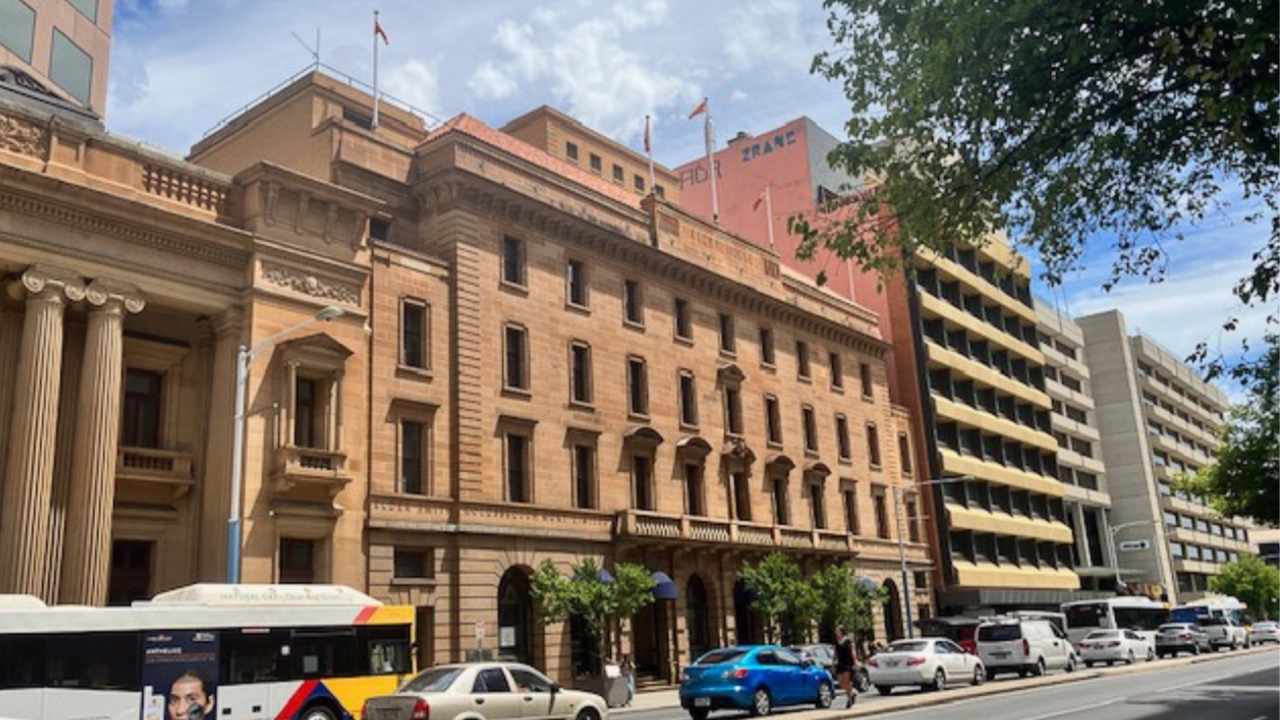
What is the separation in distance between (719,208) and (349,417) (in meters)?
40.5

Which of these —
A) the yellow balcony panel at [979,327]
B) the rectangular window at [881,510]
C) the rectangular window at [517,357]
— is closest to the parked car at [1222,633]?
the rectangular window at [881,510]

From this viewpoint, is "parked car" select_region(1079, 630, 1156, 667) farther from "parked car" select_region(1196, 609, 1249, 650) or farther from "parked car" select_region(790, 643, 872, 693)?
"parked car" select_region(790, 643, 872, 693)

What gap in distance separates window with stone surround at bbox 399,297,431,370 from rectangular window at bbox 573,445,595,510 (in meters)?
7.28

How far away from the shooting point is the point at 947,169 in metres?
14.1

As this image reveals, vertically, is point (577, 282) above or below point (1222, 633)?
above

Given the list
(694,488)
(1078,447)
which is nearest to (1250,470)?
(694,488)

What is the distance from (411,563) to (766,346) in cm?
2396

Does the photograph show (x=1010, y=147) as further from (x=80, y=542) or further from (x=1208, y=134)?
(x=80, y=542)

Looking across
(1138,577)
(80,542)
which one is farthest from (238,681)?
(1138,577)

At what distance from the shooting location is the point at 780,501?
50.4 meters

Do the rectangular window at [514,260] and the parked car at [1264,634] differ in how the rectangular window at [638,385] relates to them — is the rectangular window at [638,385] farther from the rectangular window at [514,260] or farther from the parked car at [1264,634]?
the parked car at [1264,634]

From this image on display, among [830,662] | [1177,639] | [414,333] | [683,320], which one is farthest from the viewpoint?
[1177,639]

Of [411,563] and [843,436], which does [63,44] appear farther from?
[843,436]

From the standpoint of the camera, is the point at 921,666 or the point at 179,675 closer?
the point at 179,675
